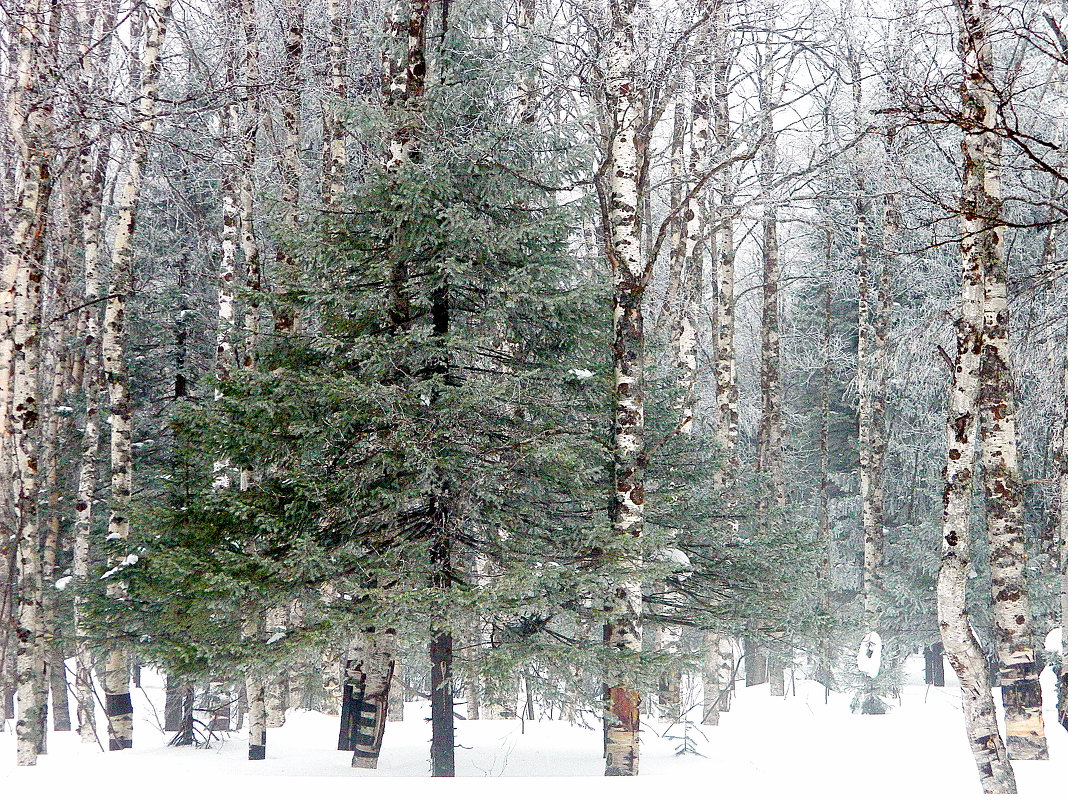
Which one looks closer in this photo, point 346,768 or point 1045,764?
point 1045,764

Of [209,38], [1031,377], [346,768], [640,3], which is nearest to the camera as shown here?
[346,768]

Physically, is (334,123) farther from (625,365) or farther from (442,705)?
(442,705)

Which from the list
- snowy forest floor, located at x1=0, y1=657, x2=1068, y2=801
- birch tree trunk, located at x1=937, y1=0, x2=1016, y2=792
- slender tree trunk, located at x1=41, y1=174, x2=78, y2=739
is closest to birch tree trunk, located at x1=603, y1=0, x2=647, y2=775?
snowy forest floor, located at x1=0, y1=657, x2=1068, y2=801

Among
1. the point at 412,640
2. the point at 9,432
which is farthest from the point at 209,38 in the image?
the point at 412,640

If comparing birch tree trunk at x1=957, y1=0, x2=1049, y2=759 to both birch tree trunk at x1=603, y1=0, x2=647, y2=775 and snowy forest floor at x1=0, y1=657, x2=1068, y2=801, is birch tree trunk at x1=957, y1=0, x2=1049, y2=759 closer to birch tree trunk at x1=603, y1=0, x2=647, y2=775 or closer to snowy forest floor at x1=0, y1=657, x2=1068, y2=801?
snowy forest floor at x1=0, y1=657, x2=1068, y2=801

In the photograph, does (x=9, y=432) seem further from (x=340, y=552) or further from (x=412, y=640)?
(x=412, y=640)

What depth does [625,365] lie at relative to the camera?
9.14 metres

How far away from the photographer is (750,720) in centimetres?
1669

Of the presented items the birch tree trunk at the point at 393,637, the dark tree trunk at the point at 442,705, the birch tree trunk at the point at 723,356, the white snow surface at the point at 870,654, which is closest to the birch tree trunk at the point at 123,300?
the birch tree trunk at the point at 393,637

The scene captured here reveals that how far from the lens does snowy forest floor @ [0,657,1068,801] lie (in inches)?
263

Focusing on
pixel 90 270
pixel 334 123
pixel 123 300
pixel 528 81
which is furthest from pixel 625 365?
Answer: pixel 90 270

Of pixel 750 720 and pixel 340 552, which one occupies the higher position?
pixel 340 552

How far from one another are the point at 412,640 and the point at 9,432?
4.01m

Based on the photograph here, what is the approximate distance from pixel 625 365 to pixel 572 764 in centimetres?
516
